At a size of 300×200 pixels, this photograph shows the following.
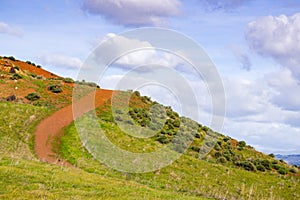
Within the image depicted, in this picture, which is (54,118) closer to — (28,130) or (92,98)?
(28,130)

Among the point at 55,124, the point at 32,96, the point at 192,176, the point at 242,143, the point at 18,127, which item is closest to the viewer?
the point at 192,176

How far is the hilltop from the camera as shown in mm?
18984

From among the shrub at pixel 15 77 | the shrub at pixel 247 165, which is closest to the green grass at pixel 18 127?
the shrub at pixel 15 77

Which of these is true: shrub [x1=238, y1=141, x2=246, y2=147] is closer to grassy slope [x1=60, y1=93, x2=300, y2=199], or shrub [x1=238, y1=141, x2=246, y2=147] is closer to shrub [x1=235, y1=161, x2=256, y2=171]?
shrub [x1=235, y1=161, x2=256, y2=171]

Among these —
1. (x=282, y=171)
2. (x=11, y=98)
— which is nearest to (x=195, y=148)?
(x=282, y=171)

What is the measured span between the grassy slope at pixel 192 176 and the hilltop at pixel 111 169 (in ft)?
0.24

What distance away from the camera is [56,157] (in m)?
29.4

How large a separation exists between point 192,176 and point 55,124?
13.5 metres

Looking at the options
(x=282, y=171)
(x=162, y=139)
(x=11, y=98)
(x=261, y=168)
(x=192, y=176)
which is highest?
(x=282, y=171)

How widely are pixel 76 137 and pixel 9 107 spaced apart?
9440mm

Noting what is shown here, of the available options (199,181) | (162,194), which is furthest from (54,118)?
(162,194)

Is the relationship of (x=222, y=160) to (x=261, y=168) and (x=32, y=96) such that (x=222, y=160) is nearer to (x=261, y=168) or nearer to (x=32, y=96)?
(x=261, y=168)

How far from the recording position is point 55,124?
1458 inches

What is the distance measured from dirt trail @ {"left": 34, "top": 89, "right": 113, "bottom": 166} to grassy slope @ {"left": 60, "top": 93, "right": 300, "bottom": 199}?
0.99 metres
